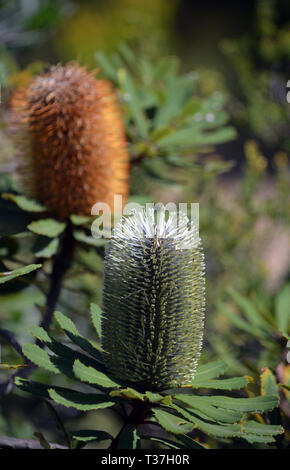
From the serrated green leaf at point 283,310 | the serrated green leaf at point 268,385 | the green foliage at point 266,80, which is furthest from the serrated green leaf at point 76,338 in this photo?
the green foliage at point 266,80

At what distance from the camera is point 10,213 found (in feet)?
3.76

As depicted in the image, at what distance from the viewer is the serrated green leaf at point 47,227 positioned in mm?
1022

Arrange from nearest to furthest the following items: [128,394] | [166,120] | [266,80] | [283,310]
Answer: [128,394]
[283,310]
[166,120]
[266,80]

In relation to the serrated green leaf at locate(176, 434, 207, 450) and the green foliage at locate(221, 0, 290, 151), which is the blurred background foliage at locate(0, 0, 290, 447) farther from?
the serrated green leaf at locate(176, 434, 207, 450)

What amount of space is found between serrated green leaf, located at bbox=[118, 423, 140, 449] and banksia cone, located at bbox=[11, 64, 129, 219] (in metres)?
0.51

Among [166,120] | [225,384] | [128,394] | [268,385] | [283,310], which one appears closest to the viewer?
[128,394]

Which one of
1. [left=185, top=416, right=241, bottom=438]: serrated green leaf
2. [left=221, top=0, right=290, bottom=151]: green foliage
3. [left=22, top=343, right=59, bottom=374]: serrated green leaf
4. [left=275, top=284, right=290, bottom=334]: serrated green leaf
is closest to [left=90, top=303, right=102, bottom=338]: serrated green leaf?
[left=22, top=343, right=59, bottom=374]: serrated green leaf

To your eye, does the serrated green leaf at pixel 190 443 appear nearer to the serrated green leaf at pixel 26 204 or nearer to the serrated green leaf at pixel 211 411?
the serrated green leaf at pixel 211 411

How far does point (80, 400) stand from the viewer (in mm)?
770

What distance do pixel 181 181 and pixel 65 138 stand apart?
0.48 meters

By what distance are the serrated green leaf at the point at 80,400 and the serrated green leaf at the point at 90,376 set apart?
29mm

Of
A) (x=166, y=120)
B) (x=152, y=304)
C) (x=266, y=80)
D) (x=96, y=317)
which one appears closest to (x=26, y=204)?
(x=96, y=317)

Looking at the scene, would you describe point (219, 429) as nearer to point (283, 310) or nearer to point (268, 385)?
point (268, 385)

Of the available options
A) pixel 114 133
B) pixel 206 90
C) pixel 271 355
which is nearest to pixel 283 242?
pixel 206 90
